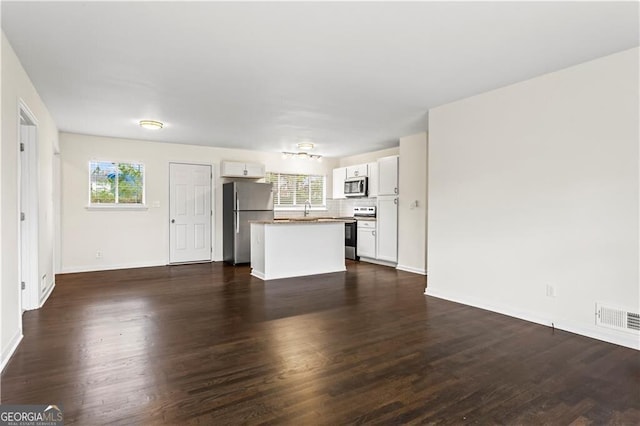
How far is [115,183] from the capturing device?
664cm

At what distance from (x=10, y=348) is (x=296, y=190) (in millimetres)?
6365

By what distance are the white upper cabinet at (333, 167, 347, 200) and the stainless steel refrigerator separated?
1705mm

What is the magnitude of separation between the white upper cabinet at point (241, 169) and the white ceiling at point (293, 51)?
2.63 meters

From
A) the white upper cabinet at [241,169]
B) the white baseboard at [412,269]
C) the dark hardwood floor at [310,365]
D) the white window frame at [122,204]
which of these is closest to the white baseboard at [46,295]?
the dark hardwood floor at [310,365]

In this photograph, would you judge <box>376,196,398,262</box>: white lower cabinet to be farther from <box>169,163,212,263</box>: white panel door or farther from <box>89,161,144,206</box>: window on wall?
<box>89,161,144,206</box>: window on wall

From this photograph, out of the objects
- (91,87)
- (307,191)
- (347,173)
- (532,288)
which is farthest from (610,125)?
(307,191)

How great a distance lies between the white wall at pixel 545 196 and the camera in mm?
3014

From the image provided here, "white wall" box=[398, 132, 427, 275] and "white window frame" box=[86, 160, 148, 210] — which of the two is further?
"white window frame" box=[86, 160, 148, 210]

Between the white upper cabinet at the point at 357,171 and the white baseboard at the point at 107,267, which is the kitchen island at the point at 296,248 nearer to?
the white upper cabinet at the point at 357,171

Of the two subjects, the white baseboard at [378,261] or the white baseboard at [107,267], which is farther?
the white baseboard at [378,261]

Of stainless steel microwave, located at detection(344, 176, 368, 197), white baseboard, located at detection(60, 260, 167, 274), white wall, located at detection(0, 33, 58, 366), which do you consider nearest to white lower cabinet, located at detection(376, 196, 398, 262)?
stainless steel microwave, located at detection(344, 176, 368, 197)

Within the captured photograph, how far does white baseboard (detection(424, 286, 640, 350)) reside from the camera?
9.75 feet

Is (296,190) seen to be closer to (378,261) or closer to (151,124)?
(378,261)

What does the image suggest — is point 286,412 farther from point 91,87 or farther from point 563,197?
point 91,87
